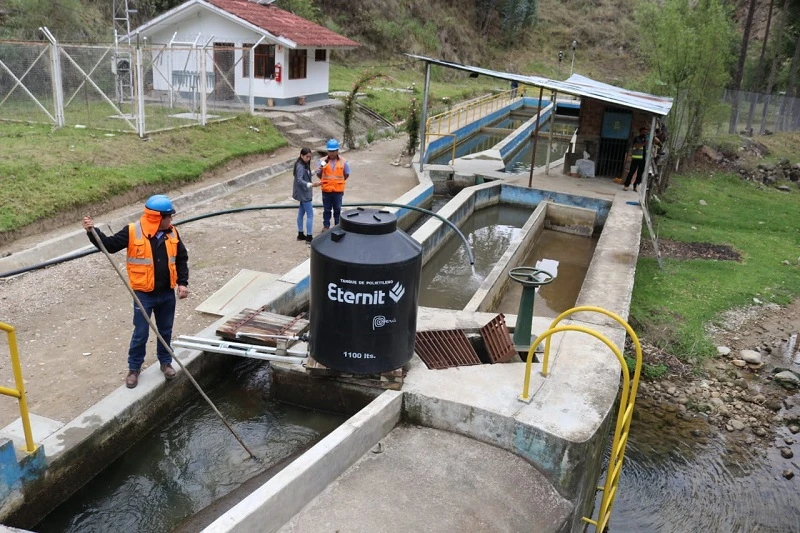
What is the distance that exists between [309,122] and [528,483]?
17.8 metres

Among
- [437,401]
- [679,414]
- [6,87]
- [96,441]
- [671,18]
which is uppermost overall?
[671,18]

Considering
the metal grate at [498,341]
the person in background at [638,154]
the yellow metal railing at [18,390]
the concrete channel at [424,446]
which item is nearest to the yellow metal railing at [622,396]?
the concrete channel at [424,446]

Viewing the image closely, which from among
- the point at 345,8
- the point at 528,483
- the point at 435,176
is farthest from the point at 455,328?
the point at 345,8

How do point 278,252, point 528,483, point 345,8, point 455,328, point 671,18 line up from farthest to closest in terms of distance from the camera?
point 345,8 → point 671,18 → point 278,252 → point 455,328 → point 528,483

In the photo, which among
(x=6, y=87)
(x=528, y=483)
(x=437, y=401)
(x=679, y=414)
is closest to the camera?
(x=528, y=483)

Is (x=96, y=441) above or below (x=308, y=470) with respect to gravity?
below

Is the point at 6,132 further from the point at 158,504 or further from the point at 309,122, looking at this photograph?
the point at 158,504

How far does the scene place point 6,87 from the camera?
55.3 feet

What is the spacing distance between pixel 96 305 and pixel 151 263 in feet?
9.75

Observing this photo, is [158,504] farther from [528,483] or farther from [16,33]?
[16,33]

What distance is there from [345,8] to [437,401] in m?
40.5

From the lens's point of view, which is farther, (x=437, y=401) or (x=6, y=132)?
(x=6, y=132)

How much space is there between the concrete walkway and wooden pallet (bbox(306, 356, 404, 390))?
1.56 feet

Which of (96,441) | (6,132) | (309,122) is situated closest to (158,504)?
(96,441)
